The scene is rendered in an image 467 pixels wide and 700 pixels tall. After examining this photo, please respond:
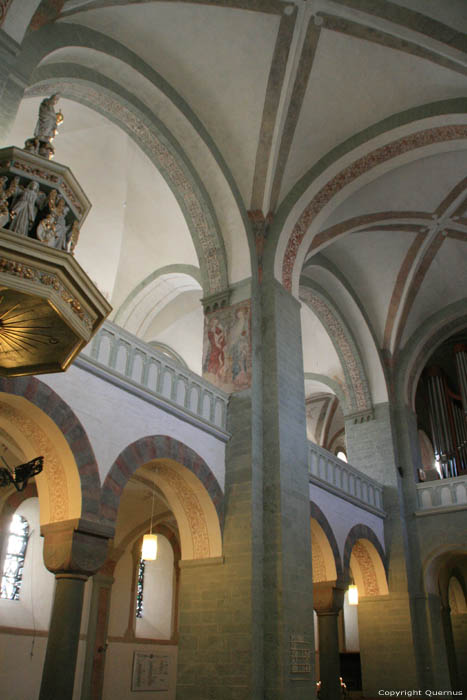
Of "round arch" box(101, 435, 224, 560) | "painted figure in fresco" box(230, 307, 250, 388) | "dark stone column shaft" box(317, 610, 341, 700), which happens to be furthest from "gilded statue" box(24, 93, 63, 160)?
"dark stone column shaft" box(317, 610, 341, 700)

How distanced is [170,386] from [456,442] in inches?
383

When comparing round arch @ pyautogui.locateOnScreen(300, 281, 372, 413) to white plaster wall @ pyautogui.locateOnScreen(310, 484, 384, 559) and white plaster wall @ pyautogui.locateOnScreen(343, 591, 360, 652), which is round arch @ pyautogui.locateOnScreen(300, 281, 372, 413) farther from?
white plaster wall @ pyautogui.locateOnScreen(343, 591, 360, 652)

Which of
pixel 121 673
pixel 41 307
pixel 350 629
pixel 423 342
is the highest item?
pixel 423 342

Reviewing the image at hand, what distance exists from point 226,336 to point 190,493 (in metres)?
2.73

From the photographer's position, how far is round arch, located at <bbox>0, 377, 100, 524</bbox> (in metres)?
6.41

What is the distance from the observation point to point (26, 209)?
179 inches

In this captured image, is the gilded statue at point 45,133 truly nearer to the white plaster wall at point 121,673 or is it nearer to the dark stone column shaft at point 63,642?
the dark stone column shaft at point 63,642

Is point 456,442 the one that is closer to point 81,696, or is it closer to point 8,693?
point 81,696

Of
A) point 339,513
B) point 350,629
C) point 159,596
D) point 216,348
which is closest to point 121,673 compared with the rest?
point 159,596

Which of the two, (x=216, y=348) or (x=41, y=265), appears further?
(x=216, y=348)

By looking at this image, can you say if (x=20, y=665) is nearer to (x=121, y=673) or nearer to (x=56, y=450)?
(x=121, y=673)

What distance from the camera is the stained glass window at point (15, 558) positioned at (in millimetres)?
10070

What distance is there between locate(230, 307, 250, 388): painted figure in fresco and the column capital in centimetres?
358

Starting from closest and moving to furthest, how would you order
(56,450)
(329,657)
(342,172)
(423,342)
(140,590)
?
(56,450)
(329,657)
(342,172)
(140,590)
(423,342)
